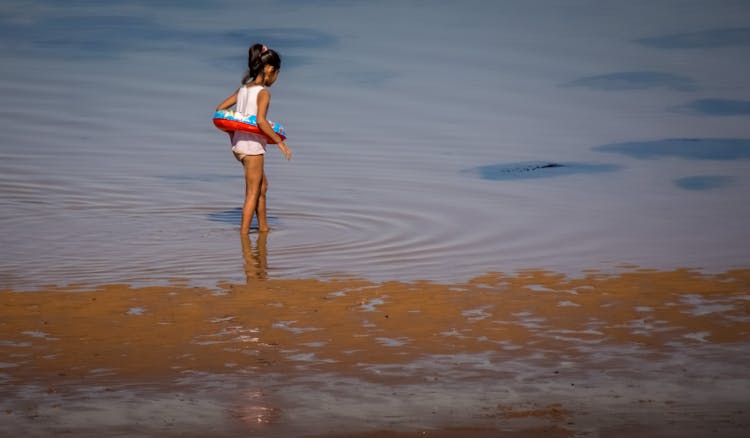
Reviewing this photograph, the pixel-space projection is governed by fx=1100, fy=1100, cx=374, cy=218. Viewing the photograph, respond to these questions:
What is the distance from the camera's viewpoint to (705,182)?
1598 centimetres

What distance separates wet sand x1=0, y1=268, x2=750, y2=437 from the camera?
514cm

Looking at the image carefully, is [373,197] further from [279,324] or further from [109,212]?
[279,324]

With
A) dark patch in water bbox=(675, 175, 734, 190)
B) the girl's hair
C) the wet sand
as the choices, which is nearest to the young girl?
the girl's hair

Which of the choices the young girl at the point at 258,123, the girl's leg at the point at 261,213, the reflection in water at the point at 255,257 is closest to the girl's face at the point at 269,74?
the young girl at the point at 258,123

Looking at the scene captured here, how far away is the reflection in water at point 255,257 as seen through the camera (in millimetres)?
9219

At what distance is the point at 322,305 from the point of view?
7.92m

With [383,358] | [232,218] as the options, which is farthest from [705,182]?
[383,358]

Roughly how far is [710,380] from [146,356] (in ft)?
10.4

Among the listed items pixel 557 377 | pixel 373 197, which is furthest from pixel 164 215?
pixel 557 377

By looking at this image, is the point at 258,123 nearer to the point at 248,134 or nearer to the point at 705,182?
the point at 248,134

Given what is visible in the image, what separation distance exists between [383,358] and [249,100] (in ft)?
19.2

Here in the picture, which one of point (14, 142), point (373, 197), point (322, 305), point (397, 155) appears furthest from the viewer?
point (14, 142)

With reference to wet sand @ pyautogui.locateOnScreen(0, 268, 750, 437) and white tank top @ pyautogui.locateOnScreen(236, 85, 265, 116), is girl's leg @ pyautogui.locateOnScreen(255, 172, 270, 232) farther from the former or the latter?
wet sand @ pyautogui.locateOnScreen(0, 268, 750, 437)

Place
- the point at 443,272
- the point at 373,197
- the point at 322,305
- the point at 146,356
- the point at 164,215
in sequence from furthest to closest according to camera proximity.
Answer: the point at 373,197, the point at 164,215, the point at 443,272, the point at 322,305, the point at 146,356
